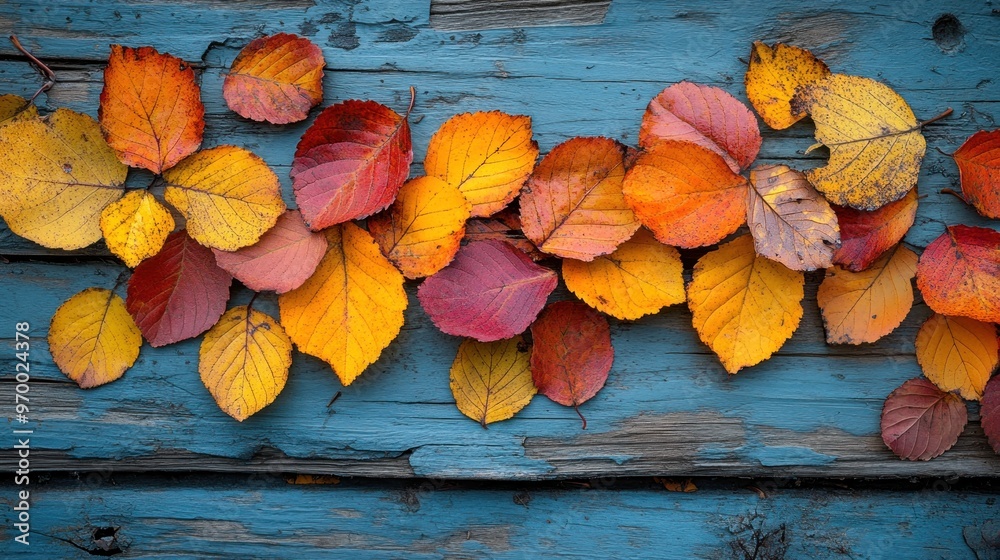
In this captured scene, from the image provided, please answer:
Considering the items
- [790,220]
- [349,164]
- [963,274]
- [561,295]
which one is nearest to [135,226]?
[349,164]

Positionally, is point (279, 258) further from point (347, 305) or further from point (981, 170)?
point (981, 170)

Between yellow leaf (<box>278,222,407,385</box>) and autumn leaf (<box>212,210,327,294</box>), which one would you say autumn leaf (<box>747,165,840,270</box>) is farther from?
autumn leaf (<box>212,210,327,294</box>)

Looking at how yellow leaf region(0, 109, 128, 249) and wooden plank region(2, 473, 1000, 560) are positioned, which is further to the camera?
wooden plank region(2, 473, 1000, 560)

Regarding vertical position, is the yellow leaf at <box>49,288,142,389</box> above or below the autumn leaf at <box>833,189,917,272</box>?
below

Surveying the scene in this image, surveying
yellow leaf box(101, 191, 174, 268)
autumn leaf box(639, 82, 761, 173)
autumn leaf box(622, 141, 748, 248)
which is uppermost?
autumn leaf box(639, 82, 761, 173)

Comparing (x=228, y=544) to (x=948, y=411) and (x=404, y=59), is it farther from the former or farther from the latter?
(x=948, y=411)

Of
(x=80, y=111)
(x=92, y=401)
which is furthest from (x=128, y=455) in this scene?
(x=80, y=111)

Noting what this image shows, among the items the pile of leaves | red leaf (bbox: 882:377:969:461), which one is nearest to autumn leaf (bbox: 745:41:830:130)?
the pile of leaves

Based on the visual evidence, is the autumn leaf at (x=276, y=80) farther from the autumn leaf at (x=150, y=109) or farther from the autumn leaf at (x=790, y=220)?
the autumn leaf at (x=790, y=220)
